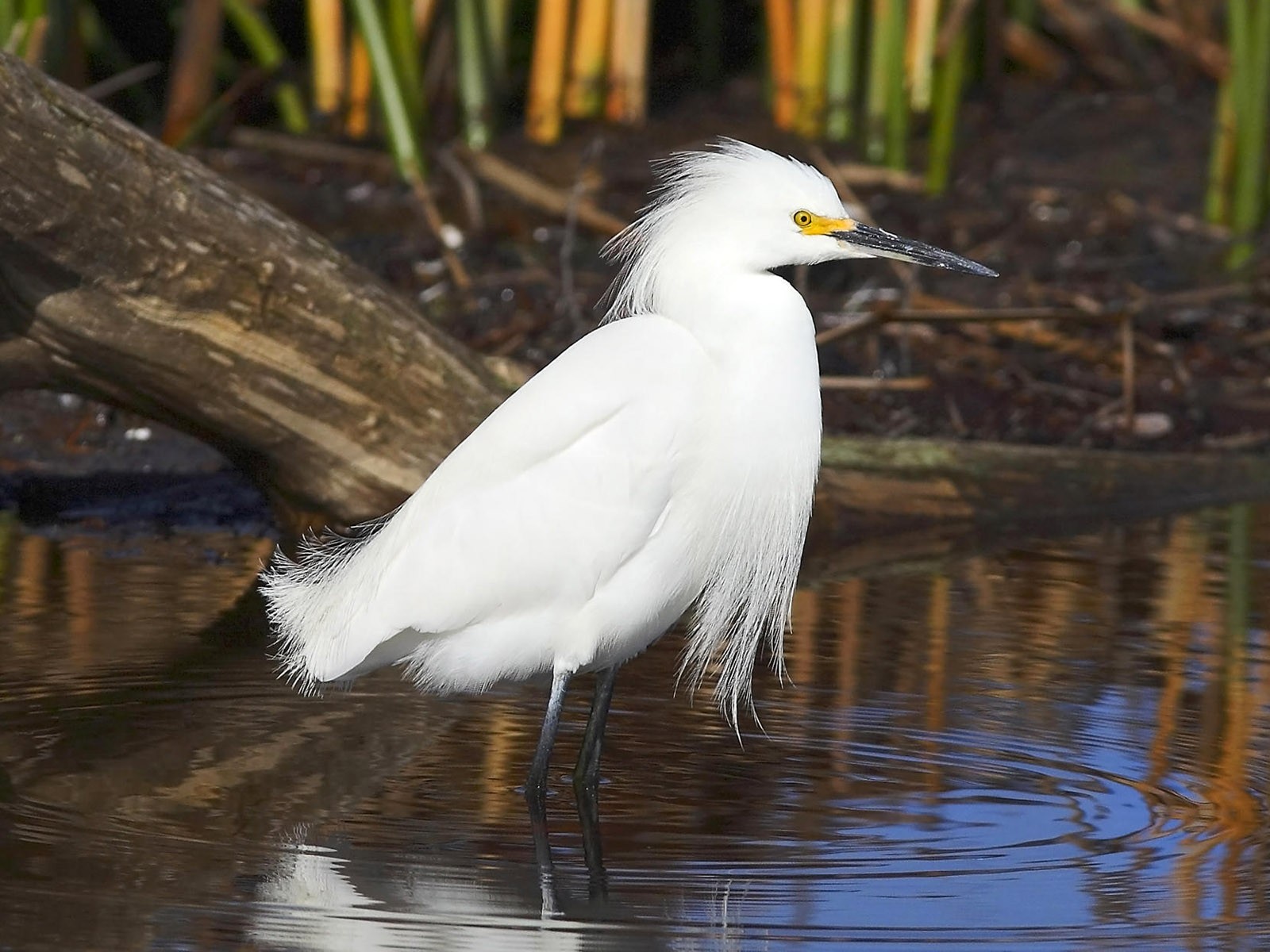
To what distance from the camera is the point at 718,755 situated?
14.5ft

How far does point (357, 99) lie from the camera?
440 inches

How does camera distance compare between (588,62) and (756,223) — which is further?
(588,62)

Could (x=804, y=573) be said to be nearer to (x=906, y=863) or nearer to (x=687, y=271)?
(x=687, y=271)

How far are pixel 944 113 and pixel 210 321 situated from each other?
209 inches

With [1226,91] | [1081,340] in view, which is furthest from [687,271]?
[1226,91]

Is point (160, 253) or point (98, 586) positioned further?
point (98, 586)

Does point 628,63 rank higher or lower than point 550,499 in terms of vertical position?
higher

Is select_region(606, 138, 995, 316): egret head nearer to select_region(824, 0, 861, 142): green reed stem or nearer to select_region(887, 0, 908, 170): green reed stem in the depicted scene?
select_region(887, 0, 908, 170): green reed stem

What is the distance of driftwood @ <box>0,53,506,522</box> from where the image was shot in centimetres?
504

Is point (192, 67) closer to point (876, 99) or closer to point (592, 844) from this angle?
point (876, 99)

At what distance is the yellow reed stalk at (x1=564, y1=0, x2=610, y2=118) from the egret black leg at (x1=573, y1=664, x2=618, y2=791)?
6.97 meters

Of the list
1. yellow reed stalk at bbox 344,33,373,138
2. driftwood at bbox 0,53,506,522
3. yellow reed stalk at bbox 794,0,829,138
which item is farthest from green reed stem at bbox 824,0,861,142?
driftwood at bbox 0,53,506,522

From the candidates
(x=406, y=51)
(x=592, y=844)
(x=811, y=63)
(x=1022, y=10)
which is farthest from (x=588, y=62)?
(x=592, y=844)

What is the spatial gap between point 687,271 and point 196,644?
1.89 meters
